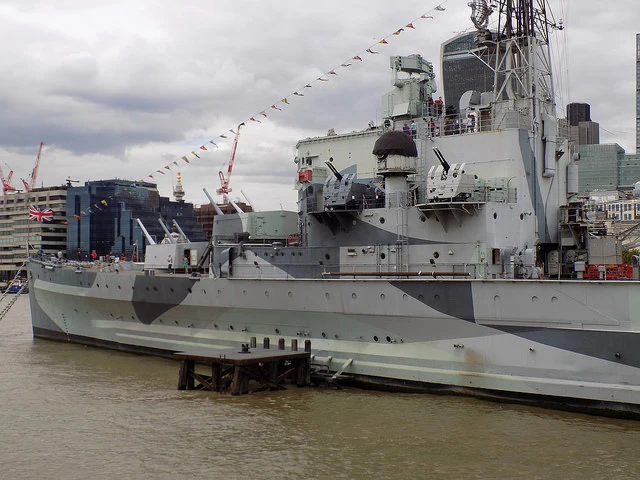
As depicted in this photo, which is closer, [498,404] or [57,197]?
[498,404]

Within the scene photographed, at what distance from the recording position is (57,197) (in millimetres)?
97625

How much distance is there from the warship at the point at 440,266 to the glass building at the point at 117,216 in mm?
64365

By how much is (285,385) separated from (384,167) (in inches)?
255

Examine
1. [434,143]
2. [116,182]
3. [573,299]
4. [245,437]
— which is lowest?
[245,437]

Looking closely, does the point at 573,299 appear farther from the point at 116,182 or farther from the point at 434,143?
the point at 116,182

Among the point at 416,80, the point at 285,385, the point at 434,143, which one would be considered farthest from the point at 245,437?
the point at 416,80

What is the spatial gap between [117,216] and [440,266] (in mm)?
80120

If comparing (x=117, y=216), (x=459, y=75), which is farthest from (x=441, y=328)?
(x=117, y=216)

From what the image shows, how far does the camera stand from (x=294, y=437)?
13.7 m

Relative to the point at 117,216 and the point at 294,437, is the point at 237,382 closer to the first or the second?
the point at 294,437

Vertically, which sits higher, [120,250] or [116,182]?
[116,182]

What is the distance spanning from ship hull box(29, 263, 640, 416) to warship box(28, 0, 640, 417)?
4 centimetres

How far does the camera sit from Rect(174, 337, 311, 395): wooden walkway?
17.4 m

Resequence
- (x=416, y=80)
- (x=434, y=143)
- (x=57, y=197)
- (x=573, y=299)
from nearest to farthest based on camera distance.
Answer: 1. (x=573, y=299)
2. (x=434, y=143)
3. (x=416, y=80)
4. (x=57, y=197)
